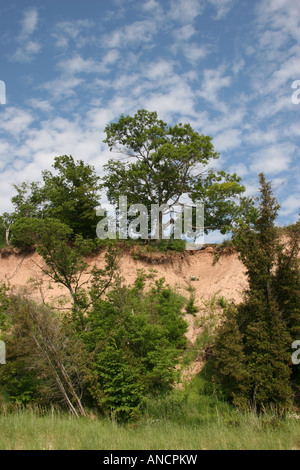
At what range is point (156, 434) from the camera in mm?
9977

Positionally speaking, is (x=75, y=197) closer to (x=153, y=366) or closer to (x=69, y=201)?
(x=69, y=201)

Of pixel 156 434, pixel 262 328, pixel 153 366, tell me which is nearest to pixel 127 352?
pixel 153 366

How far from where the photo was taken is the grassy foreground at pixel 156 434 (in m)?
8.45

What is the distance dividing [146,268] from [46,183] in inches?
444

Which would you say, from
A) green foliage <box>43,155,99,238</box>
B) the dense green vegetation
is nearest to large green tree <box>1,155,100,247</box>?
green foliage <box>43,155,99,238</box>

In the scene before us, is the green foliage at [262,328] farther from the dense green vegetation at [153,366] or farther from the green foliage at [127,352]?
the green foliage at [127,352]

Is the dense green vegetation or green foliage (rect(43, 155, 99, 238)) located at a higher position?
green foliage (rect(43, 155, 99, 238))

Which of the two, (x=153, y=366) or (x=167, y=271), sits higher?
(x=167, y=271)

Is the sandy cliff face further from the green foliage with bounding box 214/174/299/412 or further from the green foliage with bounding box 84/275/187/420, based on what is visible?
the green foliage with bounding box 214/174/299/412

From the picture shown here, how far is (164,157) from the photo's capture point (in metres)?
27.1

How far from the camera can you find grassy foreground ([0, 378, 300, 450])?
8.45 metres

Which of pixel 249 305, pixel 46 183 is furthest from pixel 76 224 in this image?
pixel 249 305

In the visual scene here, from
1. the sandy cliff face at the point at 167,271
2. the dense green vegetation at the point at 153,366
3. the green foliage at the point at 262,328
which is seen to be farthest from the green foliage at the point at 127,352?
the sandy cliff face at the point at 167,271
